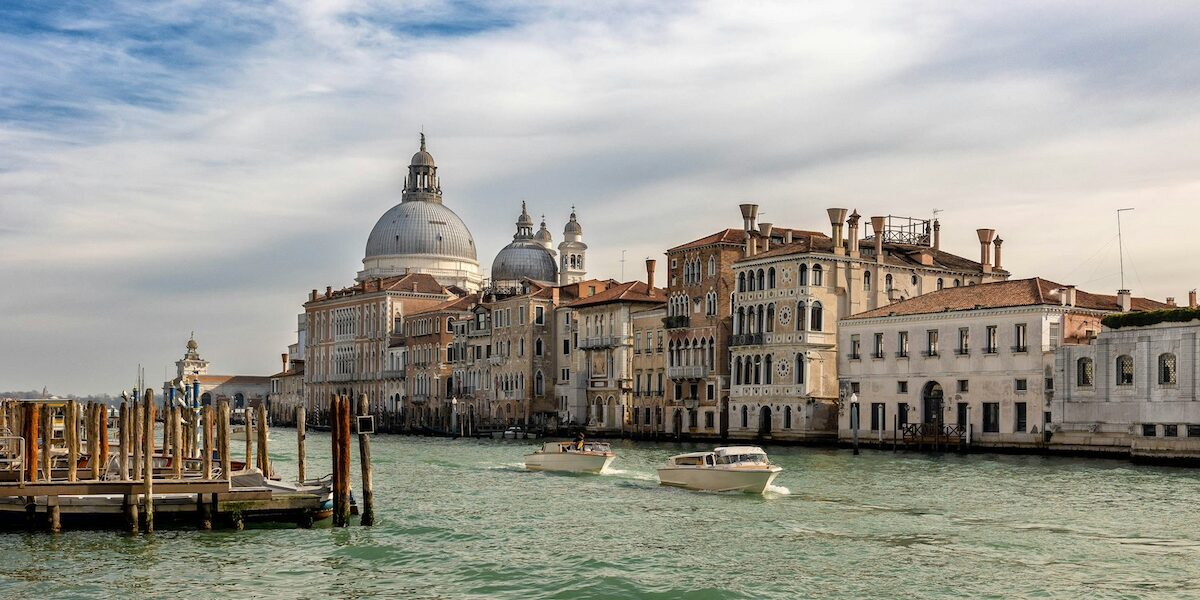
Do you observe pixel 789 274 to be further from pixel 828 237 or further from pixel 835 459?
pixel 835 459

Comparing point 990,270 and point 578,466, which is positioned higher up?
point 990,270

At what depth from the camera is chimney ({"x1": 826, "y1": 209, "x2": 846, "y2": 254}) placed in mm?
51125

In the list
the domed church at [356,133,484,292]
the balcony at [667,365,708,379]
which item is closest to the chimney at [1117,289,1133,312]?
the balcony at [667,365,708,379]

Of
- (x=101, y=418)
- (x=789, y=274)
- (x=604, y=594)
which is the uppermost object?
(x=789, y=274)

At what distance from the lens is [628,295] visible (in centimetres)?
6269

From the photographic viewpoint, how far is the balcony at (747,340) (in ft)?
173

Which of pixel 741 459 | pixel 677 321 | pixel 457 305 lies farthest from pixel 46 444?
pixel 457 305

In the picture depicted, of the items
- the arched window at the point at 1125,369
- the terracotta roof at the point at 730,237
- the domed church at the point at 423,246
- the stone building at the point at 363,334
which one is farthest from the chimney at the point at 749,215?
the domed church at the point at 423,246

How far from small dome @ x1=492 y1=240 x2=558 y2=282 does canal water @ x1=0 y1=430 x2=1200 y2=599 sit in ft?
197

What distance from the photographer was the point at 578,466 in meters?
37.0

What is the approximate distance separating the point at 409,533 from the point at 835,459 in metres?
20.1

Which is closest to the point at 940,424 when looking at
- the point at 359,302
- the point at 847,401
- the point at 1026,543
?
the point at 847,401

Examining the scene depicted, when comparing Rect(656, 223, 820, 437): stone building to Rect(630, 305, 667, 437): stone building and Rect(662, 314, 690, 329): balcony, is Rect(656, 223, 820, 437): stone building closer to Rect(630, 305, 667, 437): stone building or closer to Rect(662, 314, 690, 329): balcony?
Rect(662, 314, 690, 329): balcony

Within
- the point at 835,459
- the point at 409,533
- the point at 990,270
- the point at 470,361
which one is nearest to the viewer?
the point at 409,533
